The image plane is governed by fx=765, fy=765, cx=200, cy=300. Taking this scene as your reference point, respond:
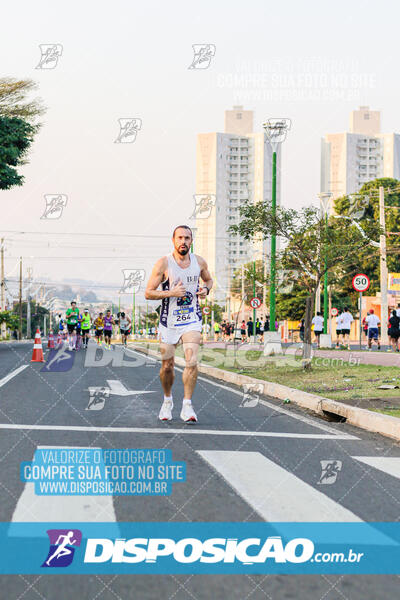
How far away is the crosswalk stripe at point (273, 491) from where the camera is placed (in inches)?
179

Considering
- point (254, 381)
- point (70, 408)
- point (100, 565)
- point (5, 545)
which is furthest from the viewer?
point (254, 381)

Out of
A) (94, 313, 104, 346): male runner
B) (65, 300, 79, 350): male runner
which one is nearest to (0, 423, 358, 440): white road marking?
(65, 300, 79, 350): male runner

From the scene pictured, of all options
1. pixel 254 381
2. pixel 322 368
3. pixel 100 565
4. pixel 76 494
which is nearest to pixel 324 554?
pixel 100 565

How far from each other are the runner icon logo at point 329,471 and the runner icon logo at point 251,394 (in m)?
4.53

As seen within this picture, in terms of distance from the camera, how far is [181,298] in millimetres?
8477

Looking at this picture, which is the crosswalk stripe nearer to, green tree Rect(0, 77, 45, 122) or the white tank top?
the white tank top

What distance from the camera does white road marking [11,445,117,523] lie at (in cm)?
432

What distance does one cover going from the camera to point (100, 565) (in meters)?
3.60

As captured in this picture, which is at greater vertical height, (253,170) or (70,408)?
(253,170)

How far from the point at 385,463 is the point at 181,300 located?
299cm

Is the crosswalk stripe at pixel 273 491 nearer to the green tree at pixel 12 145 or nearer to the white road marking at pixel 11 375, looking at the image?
the white road marking at pixel 11 375

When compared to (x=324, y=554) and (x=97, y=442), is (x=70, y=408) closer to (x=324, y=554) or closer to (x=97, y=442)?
(x=97, y=442)

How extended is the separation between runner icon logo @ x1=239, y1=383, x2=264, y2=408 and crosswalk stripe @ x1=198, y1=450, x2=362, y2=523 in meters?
4.56

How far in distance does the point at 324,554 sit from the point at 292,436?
13.4 feet
